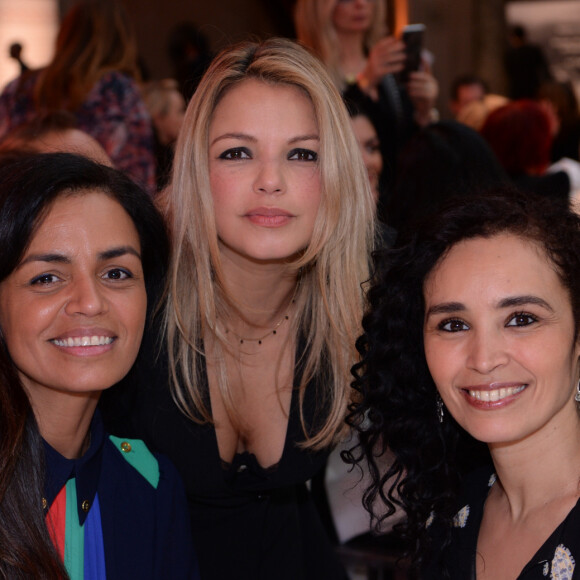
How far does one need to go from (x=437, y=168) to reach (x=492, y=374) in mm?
1422

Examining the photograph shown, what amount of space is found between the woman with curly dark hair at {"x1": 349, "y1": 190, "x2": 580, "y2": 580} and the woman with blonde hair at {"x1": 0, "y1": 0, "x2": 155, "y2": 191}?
192 cm

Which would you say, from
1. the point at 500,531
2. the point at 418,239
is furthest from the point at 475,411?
the point at 418,239

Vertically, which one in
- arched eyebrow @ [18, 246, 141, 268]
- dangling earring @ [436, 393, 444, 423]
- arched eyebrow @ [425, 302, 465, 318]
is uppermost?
arched eyebrow @ [18, 246, 141, 268]

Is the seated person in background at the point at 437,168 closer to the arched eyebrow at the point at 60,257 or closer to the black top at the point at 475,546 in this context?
the black top at the point at 475,546

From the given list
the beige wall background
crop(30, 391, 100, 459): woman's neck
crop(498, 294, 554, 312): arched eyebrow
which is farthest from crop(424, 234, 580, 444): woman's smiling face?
the beige wall background

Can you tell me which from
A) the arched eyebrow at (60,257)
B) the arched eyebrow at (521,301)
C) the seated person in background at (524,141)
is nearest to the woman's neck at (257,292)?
the arched eyebrow at (60,257)

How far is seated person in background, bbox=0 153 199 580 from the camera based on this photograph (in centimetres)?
184

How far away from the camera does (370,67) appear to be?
3.67 meters

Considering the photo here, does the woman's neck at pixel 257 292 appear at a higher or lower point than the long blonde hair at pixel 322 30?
lower

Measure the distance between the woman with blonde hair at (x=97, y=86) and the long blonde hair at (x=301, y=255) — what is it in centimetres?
137

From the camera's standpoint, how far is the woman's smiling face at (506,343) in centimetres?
175

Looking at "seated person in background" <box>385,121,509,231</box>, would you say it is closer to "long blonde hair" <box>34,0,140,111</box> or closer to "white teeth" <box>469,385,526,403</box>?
"white teeth" <box>469,385,526,403</box>

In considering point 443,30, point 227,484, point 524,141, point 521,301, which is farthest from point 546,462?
point 443,30

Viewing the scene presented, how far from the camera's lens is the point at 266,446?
241cm
